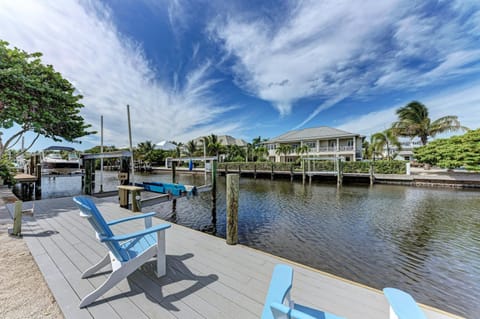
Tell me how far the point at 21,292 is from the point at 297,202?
11.1m

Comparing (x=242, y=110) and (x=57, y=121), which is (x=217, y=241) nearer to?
(x=57, y=121)

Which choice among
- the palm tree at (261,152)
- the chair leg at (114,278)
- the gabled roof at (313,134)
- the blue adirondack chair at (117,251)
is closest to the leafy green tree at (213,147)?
the palm tree at (261,152)

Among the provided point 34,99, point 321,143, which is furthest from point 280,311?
point 321,143

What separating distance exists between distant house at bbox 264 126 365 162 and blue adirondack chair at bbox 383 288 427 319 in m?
29.7

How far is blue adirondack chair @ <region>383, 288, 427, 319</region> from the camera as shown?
3.27 feet

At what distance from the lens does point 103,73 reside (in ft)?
30.9

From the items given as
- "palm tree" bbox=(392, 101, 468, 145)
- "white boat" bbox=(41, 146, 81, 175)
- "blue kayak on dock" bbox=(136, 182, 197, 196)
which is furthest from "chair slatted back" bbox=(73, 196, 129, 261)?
"palm tree" bbox=(392, 101, 468, 145)

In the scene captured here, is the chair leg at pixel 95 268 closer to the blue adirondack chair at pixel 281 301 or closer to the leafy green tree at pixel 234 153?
the blue adirondack chair at pixel 281 301

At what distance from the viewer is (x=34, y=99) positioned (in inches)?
300

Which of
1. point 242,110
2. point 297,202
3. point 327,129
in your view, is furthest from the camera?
point 327,129

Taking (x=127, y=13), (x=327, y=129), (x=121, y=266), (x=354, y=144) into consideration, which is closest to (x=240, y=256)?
(x=121, y=266)

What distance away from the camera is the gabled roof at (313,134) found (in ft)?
96.6

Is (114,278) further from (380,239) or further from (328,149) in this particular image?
(328,149)

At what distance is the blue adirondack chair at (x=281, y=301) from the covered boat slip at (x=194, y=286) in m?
0.79
